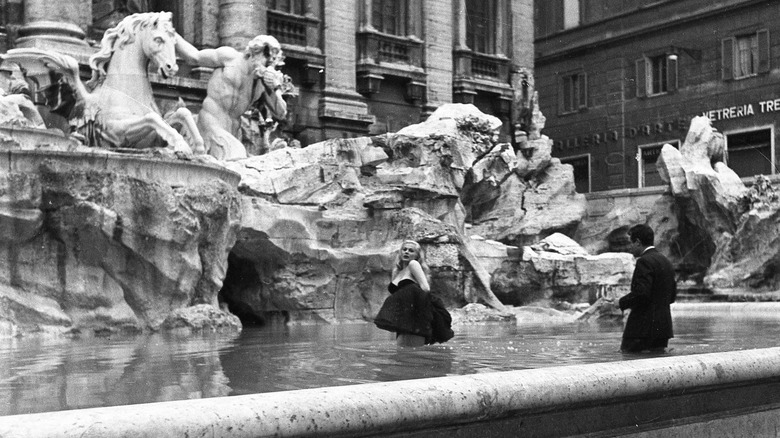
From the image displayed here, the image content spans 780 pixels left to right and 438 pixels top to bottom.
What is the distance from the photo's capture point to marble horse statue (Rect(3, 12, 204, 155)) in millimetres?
16188

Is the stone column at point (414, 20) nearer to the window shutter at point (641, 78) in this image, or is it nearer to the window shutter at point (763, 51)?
the window shutter at point (763, 51)

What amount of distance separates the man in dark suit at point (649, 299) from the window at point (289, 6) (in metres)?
21.4

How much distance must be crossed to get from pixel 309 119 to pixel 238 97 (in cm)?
1064

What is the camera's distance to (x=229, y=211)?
15.4 metres

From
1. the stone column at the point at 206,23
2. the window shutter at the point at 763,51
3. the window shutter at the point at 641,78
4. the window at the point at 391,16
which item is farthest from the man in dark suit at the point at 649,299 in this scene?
the window shutter at the point at 641,78

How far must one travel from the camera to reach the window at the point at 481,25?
119 feet

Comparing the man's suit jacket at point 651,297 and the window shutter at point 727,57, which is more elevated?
the window shutter at point 727,57

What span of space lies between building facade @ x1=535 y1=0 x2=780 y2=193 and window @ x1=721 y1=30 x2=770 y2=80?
0.03 meters

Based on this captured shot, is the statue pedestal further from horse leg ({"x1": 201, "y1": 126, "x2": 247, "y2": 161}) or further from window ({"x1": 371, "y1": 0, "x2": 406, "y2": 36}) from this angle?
window ({"x1": 371, "y1": 0, "x2": 406, "y2": 36})

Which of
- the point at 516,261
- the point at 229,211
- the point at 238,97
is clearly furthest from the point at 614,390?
the point at 516,261

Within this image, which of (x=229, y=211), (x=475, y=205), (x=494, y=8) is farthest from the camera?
(x=494, y=8)

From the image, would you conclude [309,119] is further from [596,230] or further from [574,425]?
[574,425]

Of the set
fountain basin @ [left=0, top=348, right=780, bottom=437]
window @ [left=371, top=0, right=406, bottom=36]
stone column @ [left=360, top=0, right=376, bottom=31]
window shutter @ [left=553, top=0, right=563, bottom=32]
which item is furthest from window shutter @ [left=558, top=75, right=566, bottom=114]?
fountain basin @ [left=0, top=348, right=780, bottom=437]

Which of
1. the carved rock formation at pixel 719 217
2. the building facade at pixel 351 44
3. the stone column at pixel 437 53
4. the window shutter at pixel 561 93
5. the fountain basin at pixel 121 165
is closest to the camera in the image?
the fountain basin at pixel 121 165
